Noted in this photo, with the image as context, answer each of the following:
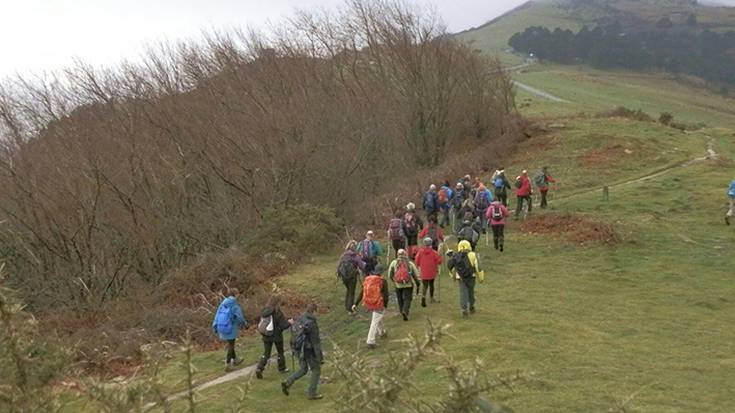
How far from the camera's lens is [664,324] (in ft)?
59.1

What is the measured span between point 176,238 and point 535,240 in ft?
62.1

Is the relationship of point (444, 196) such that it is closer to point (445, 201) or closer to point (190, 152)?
point (445, 201)

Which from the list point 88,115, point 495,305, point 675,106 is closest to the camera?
point 495,305

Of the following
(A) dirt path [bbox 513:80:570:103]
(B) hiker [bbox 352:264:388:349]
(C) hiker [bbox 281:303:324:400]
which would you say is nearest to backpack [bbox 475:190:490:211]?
(B) hiker [bbox 352:264:388:349]

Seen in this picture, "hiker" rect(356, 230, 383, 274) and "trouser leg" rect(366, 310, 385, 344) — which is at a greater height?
"hiker" rect(356, 230, 383, 274)

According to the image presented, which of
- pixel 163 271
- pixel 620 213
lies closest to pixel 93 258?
pixel 163 271

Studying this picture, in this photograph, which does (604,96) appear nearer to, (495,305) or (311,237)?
(311,237)

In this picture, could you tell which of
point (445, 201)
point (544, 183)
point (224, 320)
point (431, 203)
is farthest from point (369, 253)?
point (544, 183)

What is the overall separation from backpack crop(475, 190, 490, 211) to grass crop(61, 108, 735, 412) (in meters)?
1.80

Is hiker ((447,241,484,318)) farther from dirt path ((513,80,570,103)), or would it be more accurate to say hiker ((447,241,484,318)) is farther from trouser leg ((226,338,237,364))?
dirt path ((513,80,570,103))

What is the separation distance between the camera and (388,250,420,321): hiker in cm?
1681

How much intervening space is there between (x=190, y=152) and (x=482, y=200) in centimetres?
1924

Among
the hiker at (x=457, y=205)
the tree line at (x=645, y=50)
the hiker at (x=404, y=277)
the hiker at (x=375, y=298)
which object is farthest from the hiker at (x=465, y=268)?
the tree line at (x=645, y=50)

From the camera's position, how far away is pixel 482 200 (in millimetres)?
24875
